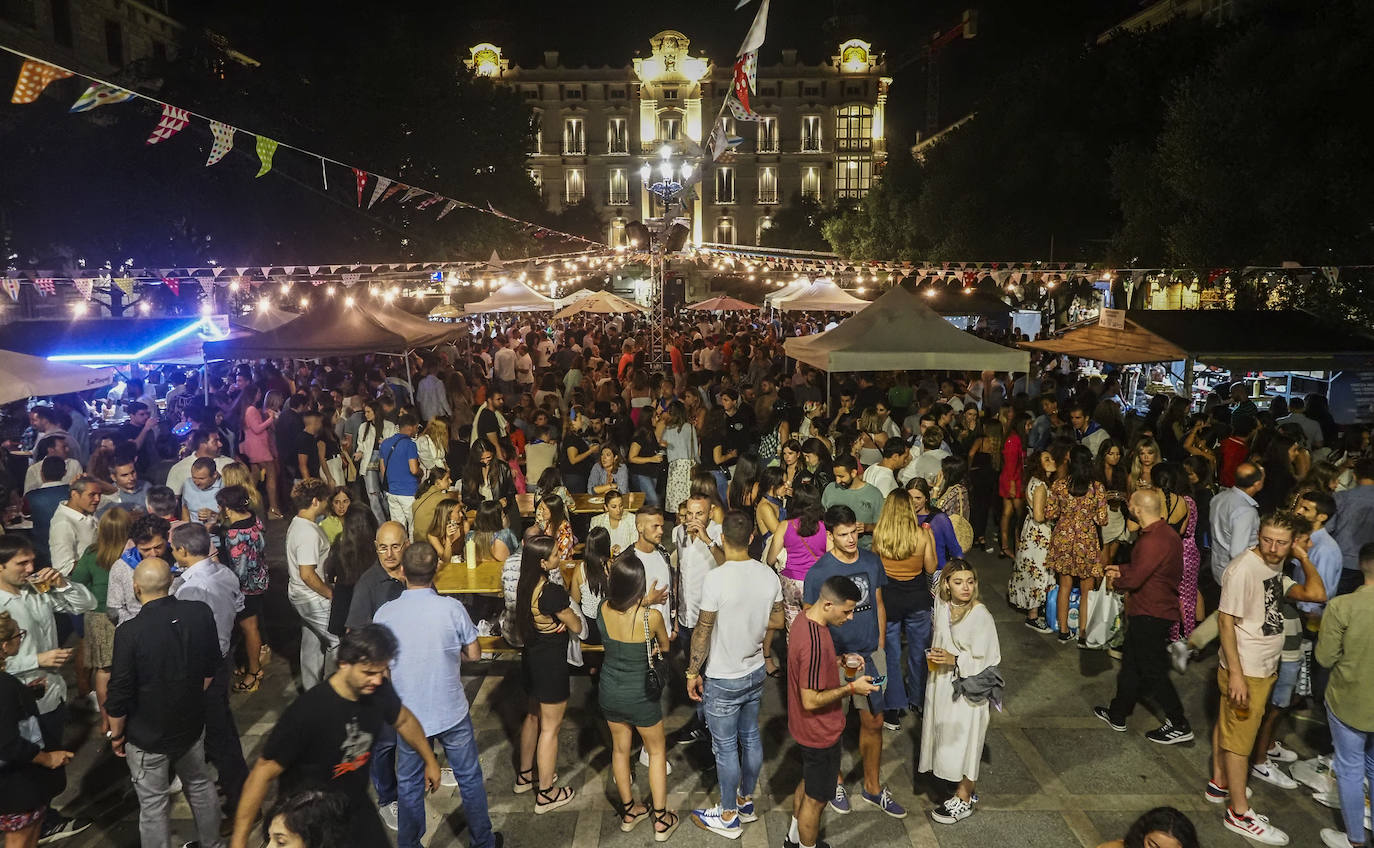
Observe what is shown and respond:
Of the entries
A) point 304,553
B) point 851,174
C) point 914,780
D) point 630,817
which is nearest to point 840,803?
point 914,780

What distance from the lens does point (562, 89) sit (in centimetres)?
6247

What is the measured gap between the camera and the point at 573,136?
6312 cm

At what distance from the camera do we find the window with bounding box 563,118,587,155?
62.9 m

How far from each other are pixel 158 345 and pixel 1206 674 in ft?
44.0

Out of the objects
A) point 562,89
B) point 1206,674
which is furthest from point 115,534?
point 562,89

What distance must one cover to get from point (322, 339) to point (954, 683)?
8958 millimetres

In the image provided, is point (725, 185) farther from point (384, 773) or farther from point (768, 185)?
point (384, 773)

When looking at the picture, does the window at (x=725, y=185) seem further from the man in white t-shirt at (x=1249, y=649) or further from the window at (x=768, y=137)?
the man in white t-shirt at (x=1249, y=649)

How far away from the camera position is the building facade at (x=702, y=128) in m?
61.3

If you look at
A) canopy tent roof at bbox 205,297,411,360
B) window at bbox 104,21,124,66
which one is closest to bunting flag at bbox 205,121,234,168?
canopy tent roof at bbox 205,297,411,360

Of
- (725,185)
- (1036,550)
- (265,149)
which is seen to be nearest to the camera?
(1036,550)

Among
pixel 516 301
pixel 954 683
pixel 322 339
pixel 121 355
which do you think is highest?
pixel 516 301

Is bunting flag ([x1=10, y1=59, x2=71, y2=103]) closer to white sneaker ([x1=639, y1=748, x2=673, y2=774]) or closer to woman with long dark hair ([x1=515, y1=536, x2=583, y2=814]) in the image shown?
woman with long dark hair ([x1=515, y1=536, x2=583, y2=814])

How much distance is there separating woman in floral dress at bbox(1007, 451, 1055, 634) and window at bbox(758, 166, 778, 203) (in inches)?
2339
